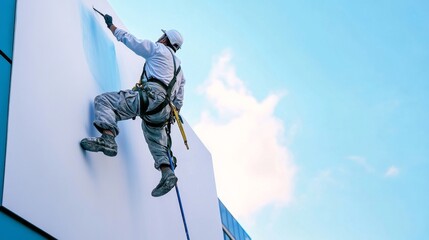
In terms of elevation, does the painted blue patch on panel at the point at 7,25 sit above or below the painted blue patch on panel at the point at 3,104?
above

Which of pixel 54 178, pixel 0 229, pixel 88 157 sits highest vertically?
pixel 88 157

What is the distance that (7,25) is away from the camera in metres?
3.06

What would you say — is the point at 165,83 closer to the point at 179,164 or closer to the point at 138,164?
the point at 138,164

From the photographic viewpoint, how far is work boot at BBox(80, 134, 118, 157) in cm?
353

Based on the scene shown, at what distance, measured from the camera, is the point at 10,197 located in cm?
255

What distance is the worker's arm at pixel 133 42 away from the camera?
4379mm

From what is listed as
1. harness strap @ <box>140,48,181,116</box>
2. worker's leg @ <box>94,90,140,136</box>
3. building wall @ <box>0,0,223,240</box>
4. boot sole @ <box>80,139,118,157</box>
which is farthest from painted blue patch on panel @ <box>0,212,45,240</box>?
harness strap @ <box>140,48,181,116</box>

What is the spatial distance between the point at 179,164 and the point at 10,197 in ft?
12.7

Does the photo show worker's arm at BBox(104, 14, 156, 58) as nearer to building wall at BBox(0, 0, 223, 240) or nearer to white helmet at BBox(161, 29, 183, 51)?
building wall at BBox(0, 0, 223, 240)

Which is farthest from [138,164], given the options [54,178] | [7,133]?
[7,133]

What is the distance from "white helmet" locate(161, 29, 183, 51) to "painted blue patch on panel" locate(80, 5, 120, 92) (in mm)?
580

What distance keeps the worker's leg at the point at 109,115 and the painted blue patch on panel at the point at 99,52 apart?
326mm

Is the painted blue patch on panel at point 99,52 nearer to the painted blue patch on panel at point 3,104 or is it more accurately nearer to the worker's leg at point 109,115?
the worker's leg at point 109,115

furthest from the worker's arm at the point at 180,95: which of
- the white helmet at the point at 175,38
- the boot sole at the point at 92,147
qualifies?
the boot sole at the point at 92,147
